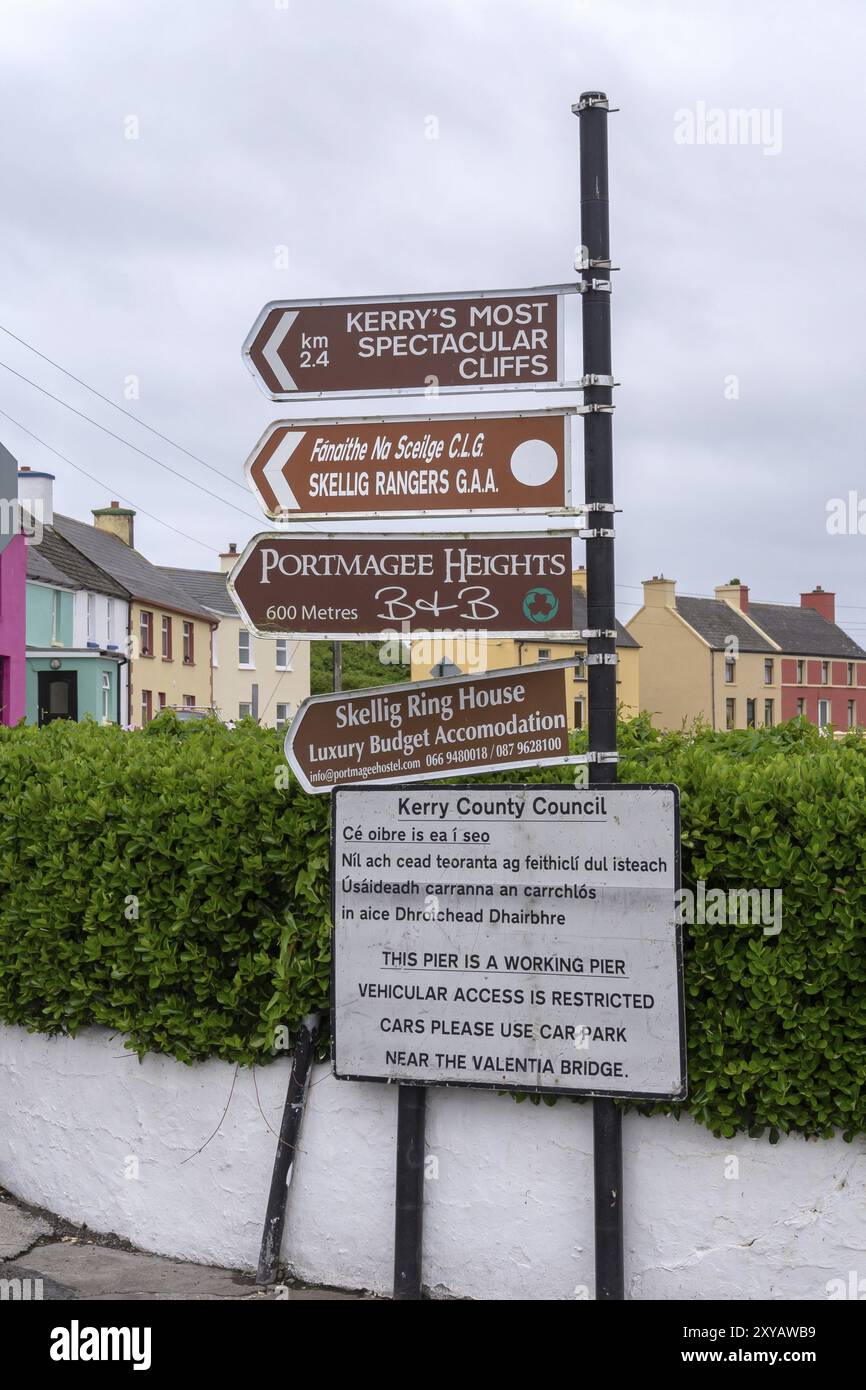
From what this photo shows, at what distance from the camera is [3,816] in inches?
260

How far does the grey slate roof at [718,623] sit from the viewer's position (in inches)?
3110

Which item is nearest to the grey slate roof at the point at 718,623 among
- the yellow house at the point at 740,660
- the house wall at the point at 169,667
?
the yellow house at the point at 740,660

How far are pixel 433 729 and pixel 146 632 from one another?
→ 166 feet

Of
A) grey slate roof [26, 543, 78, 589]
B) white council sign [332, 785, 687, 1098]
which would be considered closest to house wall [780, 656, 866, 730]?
grey slate roof [26, 543, 78, 589]

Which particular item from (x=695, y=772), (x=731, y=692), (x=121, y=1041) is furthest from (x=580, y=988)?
(x=731, y=692)

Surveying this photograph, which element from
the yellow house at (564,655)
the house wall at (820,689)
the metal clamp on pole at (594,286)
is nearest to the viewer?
the metal clamp on pole at (594,286)

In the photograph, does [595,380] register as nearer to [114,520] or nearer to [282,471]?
[282,471]

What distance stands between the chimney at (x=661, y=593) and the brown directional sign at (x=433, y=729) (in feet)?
245

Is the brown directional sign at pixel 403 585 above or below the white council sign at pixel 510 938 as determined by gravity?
above

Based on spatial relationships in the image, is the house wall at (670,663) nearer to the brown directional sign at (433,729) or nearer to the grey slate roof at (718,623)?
the grey slate roof at (718,623)

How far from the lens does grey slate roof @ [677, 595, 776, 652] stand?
259ft

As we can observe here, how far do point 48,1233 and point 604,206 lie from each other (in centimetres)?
521

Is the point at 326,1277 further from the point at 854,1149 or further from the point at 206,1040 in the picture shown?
the point at 854,1149

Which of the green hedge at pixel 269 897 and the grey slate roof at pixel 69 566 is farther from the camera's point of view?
the grey slate roof at pixel 69 566
